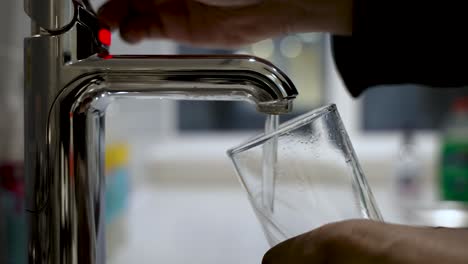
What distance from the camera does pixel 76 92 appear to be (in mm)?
368

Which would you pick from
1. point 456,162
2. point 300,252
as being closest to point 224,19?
point 300,252

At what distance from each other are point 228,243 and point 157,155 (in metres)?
Result: 0.59

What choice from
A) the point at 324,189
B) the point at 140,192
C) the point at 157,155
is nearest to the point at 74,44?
the point at 324,189

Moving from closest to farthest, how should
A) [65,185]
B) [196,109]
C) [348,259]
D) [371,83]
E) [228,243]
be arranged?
[348,259] < [65,185] < [371,83] < [228,243] < [196,109]

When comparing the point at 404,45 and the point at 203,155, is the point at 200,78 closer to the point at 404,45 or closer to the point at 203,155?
the point at 404,45

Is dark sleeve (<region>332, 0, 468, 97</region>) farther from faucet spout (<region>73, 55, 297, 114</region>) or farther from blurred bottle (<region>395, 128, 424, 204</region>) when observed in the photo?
blurred bottle (<region>395, 128, 424, 204</region>)

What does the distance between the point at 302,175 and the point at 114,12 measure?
0.27m

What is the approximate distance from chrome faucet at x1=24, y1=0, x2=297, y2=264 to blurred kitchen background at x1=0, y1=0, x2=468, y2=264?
174 mm

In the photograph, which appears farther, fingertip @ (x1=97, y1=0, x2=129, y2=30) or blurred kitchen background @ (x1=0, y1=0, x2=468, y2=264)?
blurred kitchen background @ (x1=0, y1=0, x2=468, y2=264)

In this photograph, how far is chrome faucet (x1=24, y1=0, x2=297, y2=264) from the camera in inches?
14.0

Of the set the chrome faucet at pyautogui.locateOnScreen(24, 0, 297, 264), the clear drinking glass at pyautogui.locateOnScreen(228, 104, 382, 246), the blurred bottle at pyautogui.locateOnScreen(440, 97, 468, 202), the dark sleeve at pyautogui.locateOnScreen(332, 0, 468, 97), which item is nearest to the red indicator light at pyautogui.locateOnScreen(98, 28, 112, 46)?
the chrome faucet at pyautogui.locateOnScreen(24, 0, 297, 264)

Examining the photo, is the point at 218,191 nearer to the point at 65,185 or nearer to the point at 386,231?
the point at 65,185

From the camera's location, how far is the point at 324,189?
1.31ft

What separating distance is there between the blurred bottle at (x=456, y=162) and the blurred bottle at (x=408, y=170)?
Result: 65 millimetres
